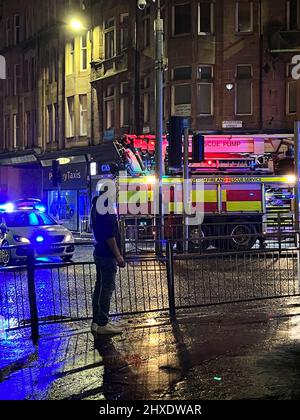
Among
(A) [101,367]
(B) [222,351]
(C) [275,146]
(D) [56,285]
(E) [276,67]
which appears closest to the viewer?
(A) [101,367]

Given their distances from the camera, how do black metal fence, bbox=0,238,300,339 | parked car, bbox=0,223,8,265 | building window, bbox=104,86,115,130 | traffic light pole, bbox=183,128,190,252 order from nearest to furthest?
1. black metal fence, bbox=0,238,300,339
2. parked car, bbox=0,223,8,265
3. traffic light pole, bbox=183,128,190,252
4. building window, bbox=104,86,115,130

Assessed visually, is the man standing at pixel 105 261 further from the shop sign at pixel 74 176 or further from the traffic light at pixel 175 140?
the shop sign at pixel 74 176

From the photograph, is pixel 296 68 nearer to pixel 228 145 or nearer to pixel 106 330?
pixel 228 145

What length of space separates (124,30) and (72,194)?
29.9 feet

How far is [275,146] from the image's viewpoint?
69.9 feet

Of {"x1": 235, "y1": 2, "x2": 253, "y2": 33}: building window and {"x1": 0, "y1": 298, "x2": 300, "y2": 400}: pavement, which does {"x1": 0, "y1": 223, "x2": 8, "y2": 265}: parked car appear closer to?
{"x1": 0, "y1": 298, "x2": 300, "y2": 400}: pavement

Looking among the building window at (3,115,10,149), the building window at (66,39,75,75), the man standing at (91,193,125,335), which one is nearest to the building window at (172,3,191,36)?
the building window at (66,39,75,75)

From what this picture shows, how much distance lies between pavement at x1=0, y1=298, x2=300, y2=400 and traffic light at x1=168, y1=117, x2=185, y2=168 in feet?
28.3

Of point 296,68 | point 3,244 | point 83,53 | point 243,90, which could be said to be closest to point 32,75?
point 83,53

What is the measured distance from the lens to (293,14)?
25.8 metres

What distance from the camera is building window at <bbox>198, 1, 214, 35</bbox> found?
2628 centimetres

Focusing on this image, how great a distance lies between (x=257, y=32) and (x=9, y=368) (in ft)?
75.5

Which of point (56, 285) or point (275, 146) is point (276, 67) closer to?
point (275, 146)

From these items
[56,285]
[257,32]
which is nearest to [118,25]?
[257,32]
